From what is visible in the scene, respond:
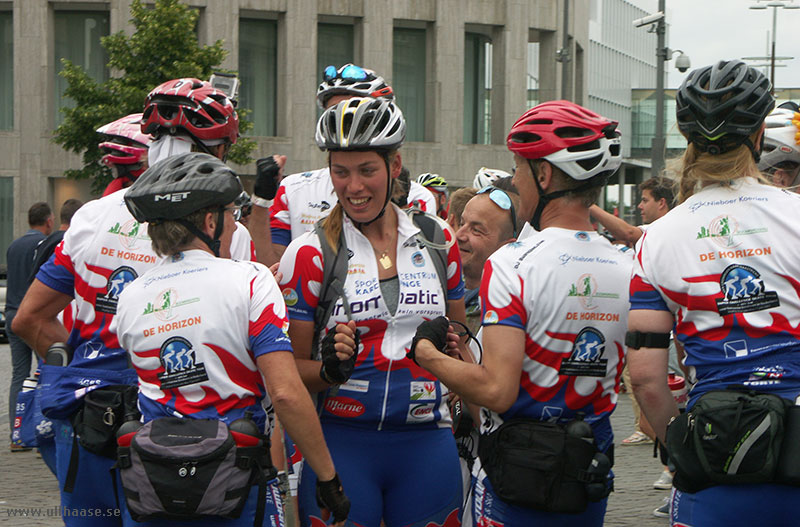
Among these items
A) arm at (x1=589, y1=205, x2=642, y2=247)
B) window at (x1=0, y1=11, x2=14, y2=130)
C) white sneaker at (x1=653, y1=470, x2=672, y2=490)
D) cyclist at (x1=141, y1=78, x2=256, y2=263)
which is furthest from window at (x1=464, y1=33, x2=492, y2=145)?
cyclist at (x1=141, y1=78, x2=256, y2=263)

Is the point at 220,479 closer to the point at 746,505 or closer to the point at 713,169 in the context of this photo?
the point at 746,505

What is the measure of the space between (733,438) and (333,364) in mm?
1446

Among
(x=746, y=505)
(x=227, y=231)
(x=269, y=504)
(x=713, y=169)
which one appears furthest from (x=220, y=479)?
(x=713, y=169)

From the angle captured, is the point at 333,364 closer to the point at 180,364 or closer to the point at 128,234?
the point at 180,364

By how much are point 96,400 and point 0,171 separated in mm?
35951

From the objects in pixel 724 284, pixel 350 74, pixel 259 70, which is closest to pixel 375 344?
pixel 724 284

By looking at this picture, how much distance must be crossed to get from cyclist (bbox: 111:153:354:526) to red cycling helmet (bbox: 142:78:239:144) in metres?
0.93

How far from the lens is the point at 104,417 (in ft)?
14.1

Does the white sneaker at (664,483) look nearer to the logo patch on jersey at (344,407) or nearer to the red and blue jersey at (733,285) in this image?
the logo patch on jersey at (344,407)

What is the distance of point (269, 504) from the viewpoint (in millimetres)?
3822

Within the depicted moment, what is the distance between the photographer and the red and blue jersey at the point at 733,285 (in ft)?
11.5

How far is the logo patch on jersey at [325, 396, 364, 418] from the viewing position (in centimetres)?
437

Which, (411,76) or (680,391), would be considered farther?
(411,76)

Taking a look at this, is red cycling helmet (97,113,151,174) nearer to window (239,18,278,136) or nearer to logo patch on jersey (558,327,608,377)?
logo patch on jersey (558,327,608,377)
